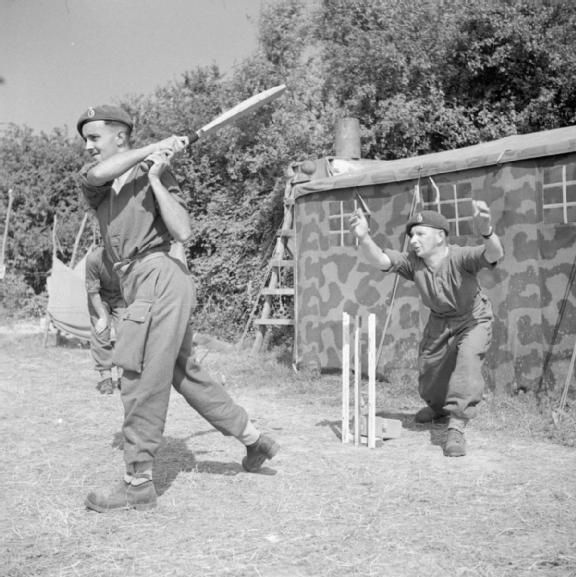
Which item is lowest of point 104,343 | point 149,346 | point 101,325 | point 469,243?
point 104,343

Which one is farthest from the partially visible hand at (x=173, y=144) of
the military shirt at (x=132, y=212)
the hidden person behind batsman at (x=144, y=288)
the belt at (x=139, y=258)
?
the belt at (x=139, y=258)

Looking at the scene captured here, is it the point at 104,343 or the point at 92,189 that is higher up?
the point at 92,189

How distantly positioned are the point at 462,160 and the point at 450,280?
7.87 ft

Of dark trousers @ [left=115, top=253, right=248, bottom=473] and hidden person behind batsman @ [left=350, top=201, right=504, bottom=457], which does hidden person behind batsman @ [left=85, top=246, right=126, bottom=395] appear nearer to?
hidden person behind batsman @ [left=350, top=201, right=504, bottom=457]

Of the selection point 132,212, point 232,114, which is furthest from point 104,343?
point 132,212

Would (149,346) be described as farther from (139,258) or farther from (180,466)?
(180,466)

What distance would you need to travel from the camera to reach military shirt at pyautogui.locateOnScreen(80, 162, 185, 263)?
3.60 meters

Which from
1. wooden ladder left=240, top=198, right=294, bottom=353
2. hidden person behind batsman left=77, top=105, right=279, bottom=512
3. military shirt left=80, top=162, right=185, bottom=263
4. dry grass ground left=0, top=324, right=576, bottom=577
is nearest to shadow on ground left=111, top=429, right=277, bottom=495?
dry grass ground left=0, top=324, right=576, bottom=577

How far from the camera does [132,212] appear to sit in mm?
3611

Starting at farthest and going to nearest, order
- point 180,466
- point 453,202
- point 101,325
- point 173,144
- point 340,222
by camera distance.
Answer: point 340,222
point 101,325
point 453,202
point 180,466
point 173,144

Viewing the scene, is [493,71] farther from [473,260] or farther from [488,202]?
[473,260]

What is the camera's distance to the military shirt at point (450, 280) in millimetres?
4949

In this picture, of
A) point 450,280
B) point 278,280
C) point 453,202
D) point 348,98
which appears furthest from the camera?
point 348,98

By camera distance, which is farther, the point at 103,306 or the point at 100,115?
the point at 103,306
